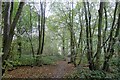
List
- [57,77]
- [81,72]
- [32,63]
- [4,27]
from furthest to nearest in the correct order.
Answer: [32,63], [57,77], [81,72], [4,27]

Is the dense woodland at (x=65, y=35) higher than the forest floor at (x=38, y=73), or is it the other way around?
the dense woodland at (x=65, y=35)

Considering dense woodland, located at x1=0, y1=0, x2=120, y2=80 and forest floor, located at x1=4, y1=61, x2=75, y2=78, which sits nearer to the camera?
dense woodland, located at x1=0, y1=0, x2=120, y2=80

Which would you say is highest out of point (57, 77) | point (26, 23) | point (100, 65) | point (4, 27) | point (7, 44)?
point (26, 23)

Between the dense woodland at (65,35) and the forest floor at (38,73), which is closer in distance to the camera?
the dense woodland at (65,35)

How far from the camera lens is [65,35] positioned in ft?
34.7

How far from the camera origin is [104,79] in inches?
163

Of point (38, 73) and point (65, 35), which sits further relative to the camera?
point (65, 35)

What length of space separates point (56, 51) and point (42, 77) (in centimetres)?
701

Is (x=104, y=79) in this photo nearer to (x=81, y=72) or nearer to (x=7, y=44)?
(x=81, y=72)

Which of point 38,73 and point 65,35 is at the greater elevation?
point 65,35

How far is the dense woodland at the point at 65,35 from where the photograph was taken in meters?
3.12

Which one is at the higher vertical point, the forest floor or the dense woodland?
the dense woodland

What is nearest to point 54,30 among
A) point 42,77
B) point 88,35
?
point 88,35

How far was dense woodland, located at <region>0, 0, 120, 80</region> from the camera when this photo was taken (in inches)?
123
